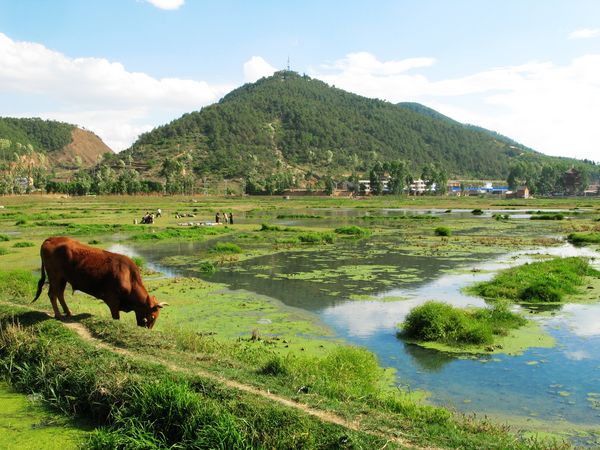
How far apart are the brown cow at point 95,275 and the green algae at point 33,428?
2.82 m

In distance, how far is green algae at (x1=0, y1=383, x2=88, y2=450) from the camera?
836cm

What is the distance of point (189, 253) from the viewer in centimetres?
3597

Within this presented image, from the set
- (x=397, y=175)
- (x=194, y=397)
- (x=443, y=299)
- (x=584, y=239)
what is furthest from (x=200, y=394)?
(x=397, y=175)

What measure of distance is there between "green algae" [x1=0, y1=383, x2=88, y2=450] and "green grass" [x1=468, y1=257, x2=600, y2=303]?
1753 centimetres

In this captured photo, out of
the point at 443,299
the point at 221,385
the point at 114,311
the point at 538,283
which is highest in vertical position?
the point at 114,311

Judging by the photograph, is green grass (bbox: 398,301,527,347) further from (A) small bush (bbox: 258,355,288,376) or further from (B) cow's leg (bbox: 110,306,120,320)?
(B) cow's leg (bbox: 110,306,120,320)

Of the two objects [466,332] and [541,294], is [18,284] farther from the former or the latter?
[541,294]

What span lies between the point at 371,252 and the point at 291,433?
2945 centimetres

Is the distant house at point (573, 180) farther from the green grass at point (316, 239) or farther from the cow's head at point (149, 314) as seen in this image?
the cow's head at point (149, 314)

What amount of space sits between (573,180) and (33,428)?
20264 centimetres

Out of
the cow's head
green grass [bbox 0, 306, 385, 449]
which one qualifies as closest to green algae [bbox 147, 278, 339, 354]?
the cow's head

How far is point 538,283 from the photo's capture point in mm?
22062

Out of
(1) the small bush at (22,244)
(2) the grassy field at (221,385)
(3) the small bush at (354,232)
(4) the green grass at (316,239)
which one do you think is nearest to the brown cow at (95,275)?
(2) the grassy field at (221,385)

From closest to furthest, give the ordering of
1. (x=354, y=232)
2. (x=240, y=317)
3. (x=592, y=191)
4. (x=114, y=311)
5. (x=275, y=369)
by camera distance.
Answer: (x=275, y=369)
(x=114, y=311)
(x=240, y=317)
(x=354, y=232)
(x=592, y=191)
